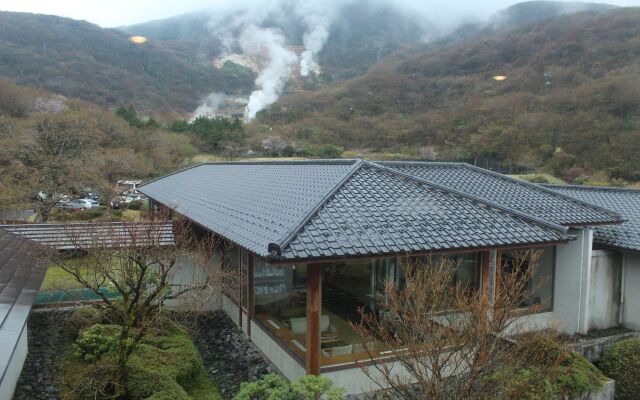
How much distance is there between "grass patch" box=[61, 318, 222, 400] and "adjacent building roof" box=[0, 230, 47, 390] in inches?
45.6

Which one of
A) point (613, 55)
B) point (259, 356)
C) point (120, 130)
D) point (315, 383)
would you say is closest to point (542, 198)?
point (259, 356)

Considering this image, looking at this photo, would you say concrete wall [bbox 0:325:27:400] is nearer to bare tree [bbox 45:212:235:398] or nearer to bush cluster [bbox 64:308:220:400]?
bush cluster [bbox 64:308:220:400]

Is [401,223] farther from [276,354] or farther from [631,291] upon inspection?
[631,291]

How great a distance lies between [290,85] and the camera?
289 ft

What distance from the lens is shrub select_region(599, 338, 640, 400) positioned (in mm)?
8383

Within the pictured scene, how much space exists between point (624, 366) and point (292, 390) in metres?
6.49

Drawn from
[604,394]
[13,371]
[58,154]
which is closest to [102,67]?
[58,154]

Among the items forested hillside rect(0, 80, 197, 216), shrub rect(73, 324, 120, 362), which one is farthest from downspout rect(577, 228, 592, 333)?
forested hillside rect(0, 80, 197, 216)

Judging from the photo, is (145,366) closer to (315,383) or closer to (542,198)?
(315,383)

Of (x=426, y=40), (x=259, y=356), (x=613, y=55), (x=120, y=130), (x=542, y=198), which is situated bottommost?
(x=259, y=356)

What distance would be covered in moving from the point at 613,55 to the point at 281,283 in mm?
57684

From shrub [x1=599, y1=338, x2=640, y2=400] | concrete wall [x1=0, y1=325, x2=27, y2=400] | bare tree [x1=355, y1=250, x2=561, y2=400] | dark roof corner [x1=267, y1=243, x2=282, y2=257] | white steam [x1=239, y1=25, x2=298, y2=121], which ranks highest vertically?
white steam [x1=239, y1=25, x2=298, y2=121]

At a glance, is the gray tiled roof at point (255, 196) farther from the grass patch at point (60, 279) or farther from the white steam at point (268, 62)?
the white steam at point (268, 62)

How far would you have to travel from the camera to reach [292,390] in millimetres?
5590
